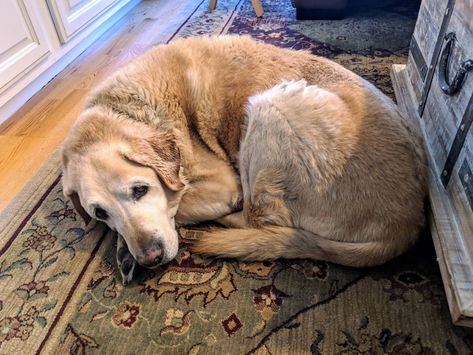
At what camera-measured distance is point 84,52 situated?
3.21 meters

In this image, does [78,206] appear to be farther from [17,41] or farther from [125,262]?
[17,41]

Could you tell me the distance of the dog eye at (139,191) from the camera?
4.32 ft

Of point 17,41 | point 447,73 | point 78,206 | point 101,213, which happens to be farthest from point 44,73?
point 447,73

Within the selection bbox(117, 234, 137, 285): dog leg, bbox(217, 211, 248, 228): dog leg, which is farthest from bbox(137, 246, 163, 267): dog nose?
bbox(217, 211, 248, 228): dog leg

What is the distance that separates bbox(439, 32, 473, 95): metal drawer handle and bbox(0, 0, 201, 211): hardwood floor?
1.90 m

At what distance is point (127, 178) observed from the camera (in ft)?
4.22

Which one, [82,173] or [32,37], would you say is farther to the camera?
[32,37]

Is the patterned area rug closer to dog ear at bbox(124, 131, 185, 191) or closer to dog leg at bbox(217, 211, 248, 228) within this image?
dog leg at bbox(217, 211, 248, 228)

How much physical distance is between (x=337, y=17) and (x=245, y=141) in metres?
2.20

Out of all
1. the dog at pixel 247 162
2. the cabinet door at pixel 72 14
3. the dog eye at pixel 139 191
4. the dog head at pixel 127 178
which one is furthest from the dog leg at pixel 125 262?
the cabinet door at pixel 72 14

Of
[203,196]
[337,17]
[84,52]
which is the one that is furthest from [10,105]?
[337,17]

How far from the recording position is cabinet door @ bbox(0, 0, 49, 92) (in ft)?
7.45

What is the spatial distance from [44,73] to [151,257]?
6.74 feet

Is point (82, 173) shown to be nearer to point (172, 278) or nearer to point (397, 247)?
point (172, 278)
